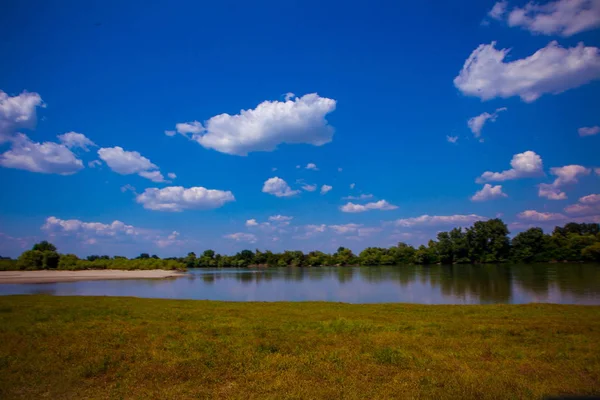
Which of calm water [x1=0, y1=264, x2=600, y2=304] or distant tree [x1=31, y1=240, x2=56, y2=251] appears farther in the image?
distant tree [x1=31, y1=240, x2=56, y2=251]

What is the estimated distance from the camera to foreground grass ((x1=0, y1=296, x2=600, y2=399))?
357 inches

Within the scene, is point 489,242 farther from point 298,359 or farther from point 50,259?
point 50,259

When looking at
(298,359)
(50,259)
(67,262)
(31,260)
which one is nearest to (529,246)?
(298,359)

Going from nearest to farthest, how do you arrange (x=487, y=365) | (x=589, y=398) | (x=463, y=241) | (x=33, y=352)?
(x=589, y=398) < (x=487, y=365) < (x=33, y=352) < (x=463, y=241)

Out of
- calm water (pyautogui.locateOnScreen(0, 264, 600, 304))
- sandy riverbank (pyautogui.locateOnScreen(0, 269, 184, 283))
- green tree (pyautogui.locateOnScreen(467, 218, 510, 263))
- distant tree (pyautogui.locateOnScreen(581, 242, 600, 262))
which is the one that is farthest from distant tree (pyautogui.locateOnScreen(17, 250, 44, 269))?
distant tree (pyautogui.locateOnScreen(581, 242, 600, 262))

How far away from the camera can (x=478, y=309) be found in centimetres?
2334

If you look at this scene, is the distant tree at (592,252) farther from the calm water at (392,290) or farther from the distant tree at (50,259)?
the distant tree at (50,259)

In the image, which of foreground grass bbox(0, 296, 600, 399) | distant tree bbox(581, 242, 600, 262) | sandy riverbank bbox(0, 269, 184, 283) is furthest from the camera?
distant tree bbox(581, 242, 600, 262)

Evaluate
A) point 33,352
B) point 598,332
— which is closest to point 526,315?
point 598,332

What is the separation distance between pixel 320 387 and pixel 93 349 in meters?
8.60

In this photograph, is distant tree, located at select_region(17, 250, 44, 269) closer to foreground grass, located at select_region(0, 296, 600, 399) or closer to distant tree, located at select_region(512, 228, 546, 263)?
foreground grass, located at select_region(0, 296, 600, 399)

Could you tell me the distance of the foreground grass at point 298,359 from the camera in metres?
9.08

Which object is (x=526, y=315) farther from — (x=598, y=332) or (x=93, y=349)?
(x=93, y=349)

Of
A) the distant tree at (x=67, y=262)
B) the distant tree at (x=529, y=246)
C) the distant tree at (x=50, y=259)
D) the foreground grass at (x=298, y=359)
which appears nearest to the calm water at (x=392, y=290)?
the foreground grass at (x=298, y=359)
